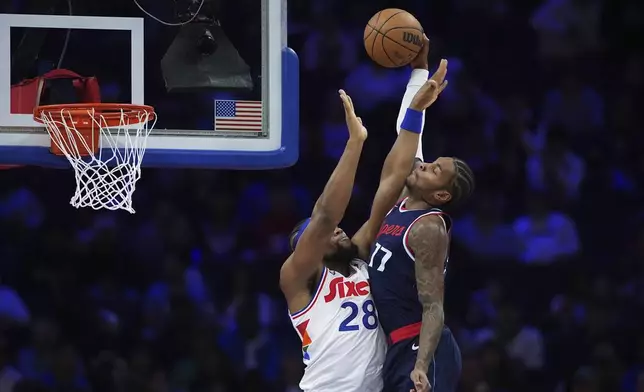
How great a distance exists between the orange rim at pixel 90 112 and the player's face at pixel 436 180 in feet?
4.23

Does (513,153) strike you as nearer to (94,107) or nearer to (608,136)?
(608,136)

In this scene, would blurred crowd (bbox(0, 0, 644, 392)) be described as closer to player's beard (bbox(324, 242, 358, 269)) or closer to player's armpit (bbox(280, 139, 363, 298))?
player's beard (bbox(324, 242, 358, 269))

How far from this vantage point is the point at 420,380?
407cm

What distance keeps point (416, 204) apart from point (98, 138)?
145 cm

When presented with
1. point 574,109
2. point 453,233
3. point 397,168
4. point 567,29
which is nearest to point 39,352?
point 453,233

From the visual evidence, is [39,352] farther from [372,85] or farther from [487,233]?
[487,233]

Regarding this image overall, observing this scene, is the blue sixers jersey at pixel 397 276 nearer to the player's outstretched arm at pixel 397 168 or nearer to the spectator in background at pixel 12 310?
the player's outstretched arm at pixel 397 168

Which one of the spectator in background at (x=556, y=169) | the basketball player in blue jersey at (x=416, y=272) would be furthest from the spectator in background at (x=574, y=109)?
the basketball player in blue jersey at (x=416, y=272)

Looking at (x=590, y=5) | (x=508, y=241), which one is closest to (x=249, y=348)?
(x=508, y=241)

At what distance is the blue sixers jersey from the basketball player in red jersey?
0.11 meters

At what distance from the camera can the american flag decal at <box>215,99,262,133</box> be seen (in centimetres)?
491

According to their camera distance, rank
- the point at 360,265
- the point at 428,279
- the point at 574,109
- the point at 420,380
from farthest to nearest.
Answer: the point at 574,109, the point at 360,265, the point at 428,279, the point at 420,380

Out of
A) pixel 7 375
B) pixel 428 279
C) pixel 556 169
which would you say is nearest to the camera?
pixel 428 279

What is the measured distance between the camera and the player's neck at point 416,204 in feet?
14.4
